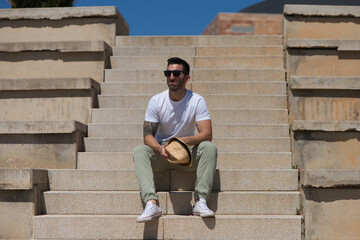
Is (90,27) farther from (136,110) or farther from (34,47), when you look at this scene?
(136,110)

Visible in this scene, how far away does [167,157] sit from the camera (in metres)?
4.71

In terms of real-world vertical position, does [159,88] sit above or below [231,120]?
above

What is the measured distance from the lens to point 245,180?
202 inches

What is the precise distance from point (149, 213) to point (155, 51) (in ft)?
12.2

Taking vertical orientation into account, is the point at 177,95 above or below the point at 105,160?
above

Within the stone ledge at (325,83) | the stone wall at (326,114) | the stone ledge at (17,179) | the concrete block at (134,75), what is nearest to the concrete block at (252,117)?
the stone wall at (326,114)

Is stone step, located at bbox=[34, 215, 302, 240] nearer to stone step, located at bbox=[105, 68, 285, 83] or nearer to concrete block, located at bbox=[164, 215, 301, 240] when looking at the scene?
concrete block, located at bbox=[164, 215, 301, 240]

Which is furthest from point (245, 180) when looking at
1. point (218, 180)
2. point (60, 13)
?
point (60, 13)

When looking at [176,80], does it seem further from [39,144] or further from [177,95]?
[39,144]

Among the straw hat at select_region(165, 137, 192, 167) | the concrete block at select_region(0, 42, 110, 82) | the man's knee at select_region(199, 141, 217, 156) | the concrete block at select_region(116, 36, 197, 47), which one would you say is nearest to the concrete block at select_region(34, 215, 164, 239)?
the straw hat at select_region(165, 137, 192, 167)

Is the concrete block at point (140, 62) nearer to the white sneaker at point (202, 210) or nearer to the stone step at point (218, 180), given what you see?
the stone step at point (218, 180)

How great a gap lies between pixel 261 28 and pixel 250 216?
1381cm

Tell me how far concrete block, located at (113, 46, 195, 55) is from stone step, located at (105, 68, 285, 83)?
1.97 ft

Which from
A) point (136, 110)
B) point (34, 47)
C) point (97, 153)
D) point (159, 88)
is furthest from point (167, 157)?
point (34, 47)
